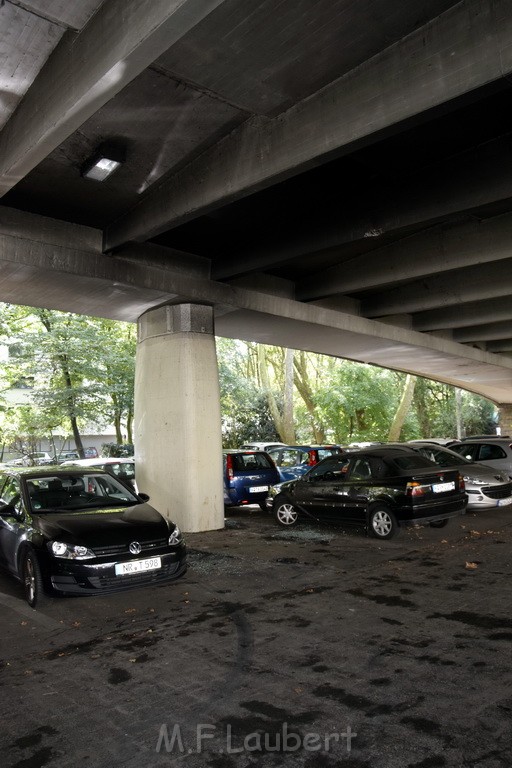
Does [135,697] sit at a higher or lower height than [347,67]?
lower

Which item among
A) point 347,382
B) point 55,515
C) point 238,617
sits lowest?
point 238,617

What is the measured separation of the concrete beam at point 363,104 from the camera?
208 inches

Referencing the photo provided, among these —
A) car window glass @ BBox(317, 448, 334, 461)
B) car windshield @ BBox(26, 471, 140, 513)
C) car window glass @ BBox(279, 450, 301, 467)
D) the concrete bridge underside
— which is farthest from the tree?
car windshield @ BBox(26, 471, 140, 513)

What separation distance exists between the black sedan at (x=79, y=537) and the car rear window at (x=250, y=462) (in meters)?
6.09

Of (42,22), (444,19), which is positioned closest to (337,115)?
(444,19)

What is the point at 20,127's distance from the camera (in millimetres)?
6602

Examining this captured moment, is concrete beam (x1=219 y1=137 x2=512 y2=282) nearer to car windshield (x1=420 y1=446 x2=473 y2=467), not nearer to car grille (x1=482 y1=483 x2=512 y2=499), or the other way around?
car windshield (x1=420 y1=446 x2=473 y2=467)

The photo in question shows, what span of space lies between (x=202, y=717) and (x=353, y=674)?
1.29 metres

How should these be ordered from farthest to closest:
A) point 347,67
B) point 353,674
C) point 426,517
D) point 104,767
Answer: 1. point 426,517
2. point 347,67
3. point 353,674
4. point 104,767

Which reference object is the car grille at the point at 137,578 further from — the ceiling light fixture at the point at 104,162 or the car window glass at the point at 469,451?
the car window glass at the point at 469,451

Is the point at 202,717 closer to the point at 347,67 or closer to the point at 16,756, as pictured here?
the point at 16,756

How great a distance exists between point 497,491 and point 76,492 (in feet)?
28.2

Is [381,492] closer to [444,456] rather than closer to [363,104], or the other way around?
[444,456]

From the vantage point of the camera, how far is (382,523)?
33.3 feet
